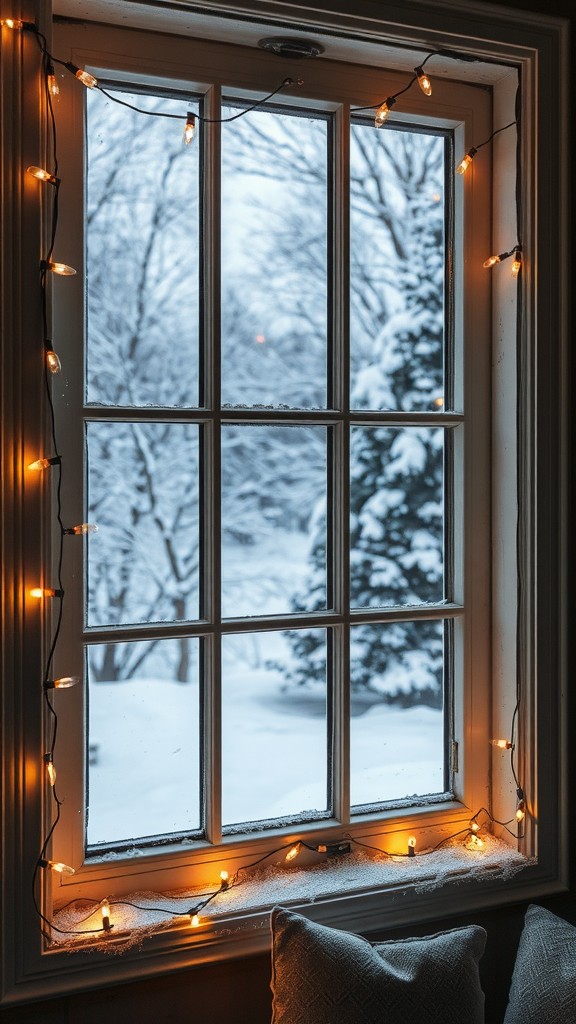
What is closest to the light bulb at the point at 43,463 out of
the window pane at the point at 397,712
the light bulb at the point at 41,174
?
the light bulb at the point at 41,174

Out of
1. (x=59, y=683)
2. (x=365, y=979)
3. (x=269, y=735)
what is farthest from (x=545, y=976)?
(x=59, y=683)

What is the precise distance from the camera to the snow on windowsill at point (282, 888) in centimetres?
128

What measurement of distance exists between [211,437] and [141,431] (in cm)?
12

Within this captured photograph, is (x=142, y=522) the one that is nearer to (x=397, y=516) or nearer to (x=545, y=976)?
(x=397, y=516)

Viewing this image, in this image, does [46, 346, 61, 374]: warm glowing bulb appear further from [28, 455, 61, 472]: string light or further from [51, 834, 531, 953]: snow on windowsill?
[51, 834, 531, 953]: snow on windowsill

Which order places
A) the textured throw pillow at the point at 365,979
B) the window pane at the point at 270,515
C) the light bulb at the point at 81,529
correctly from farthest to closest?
the window pane at the point at 270,515, the light bulb at the point at 81,529, the textured throw pillow at the point at 365,979

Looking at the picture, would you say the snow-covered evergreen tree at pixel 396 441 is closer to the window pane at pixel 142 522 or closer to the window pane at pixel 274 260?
the window pane at pixel 274 260

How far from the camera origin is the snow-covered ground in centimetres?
140

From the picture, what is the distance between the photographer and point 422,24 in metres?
1.40

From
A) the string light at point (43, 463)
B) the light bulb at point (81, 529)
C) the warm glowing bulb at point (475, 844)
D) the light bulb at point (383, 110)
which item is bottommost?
the warm glowing bulb at point (475, 844)

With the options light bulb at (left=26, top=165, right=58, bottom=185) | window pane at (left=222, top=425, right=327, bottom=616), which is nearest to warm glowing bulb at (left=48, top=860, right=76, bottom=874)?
window pane at (left=222, top=425, right=327, bottom=616)

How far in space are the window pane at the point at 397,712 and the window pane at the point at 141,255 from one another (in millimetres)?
589

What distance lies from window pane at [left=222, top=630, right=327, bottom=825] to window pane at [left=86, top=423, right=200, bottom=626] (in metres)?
0.15

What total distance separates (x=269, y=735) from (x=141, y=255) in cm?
88
